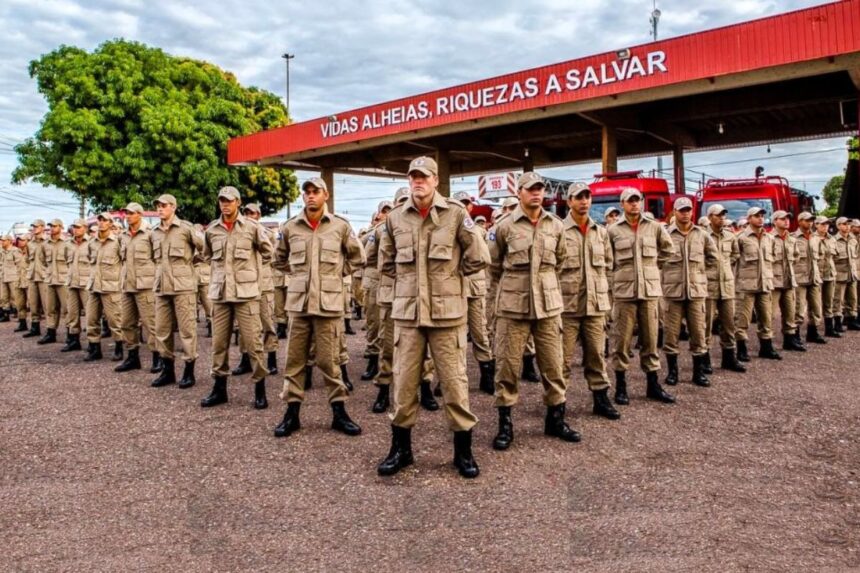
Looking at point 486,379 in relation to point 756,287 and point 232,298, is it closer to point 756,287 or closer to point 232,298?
point 232,298

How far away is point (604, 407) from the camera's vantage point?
5867mm

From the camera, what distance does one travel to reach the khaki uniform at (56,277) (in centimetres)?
1119

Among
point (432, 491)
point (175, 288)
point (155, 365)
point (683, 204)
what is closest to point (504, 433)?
point (432, 491)

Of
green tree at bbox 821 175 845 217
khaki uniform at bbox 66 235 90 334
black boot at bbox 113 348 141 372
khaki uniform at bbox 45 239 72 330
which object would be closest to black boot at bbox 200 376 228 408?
black boot at bbox 113 348 141 372

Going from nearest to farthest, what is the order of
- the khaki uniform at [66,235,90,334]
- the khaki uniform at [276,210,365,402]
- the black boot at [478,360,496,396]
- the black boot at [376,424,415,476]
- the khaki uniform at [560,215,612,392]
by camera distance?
the black boot at [376,424,415,476], the khaki uniform at [276,210,365,402], the khaki uniform at [560,215,612,392], the black boot at [478,360,496,396], the khaki uniform at [66,235,90,334]

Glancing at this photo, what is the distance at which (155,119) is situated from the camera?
24.5m

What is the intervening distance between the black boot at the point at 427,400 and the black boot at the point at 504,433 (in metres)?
1.20

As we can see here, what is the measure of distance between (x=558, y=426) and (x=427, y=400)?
4.84ft

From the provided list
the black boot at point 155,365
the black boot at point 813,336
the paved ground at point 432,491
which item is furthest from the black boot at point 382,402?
the black boot at point 813,336

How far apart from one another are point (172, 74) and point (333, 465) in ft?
87.8

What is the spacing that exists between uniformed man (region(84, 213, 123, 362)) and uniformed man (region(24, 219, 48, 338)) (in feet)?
10.6

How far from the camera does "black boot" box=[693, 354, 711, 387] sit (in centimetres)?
713

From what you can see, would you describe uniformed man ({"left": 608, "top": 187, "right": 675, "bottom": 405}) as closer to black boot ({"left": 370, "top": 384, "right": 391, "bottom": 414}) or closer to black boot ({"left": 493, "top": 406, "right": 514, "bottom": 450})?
black boot ({"left": 493, "top": 406, "right": 514, "bottom": 450})

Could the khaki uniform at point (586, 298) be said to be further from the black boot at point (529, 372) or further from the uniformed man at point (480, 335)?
the black boot at point (529, 372)
